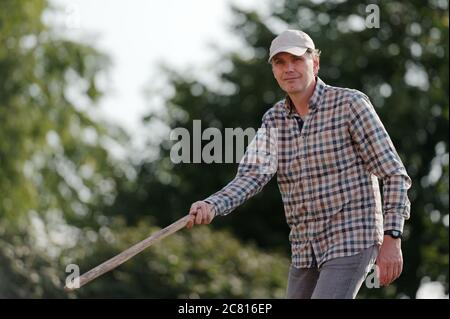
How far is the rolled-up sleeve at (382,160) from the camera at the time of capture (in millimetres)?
5191

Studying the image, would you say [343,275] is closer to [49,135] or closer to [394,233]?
[394,233]

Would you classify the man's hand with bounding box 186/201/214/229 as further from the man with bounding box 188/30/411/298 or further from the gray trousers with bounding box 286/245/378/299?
the gray trousers with bounding box 286/245/378/299

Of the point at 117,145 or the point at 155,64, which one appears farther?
the point at 155,64

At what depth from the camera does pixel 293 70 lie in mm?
5398

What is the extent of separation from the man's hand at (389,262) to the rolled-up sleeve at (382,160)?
0.10m

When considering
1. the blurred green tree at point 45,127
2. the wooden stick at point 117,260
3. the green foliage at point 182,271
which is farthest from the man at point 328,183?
the blurred green tree at point 45,127

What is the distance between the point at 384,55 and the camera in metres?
24.5

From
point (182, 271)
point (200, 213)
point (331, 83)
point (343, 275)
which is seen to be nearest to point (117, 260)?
point (200, 213)

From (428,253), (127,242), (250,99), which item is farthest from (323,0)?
(428,253)

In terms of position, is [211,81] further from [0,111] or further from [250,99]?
[0,111]

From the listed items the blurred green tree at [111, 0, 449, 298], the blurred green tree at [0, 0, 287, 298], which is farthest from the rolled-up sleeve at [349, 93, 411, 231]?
the blurred green tree at [0, 0, 287, 298]

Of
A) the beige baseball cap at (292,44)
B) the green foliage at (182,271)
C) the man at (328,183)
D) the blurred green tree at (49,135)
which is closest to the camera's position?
the man at (328,183)

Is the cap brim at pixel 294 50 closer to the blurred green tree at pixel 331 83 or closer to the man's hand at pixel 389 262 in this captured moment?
the man's hand at pixel 389 262
